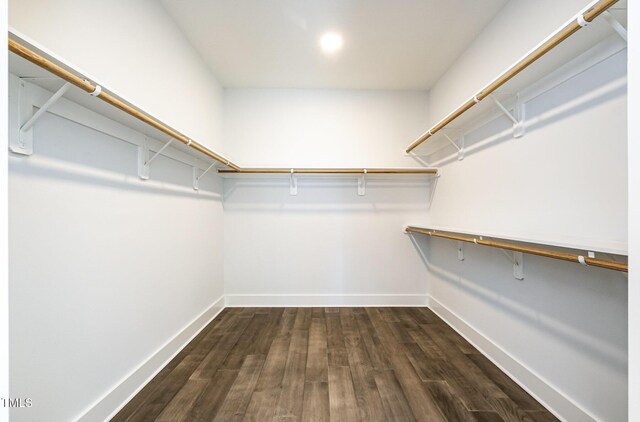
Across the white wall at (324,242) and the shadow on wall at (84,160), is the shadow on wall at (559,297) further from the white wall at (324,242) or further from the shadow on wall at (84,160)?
the shadow on wall at (84,160)

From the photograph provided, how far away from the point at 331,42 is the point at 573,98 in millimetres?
1638

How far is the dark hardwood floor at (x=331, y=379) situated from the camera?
1.39 metres

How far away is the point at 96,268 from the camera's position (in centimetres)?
127

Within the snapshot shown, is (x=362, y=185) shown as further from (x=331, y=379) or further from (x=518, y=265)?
(x=331, y=379)

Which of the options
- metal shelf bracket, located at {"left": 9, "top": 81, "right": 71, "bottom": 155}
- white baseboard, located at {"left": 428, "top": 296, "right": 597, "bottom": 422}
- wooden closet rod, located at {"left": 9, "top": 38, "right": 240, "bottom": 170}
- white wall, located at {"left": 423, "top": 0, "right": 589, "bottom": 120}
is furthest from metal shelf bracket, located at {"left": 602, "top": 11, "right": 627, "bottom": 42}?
metal shelf bracket, located at {"left": 9, "top": 81, "right": 71, "bottom": 155}

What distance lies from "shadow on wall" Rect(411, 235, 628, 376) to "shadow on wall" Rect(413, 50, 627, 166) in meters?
0.75

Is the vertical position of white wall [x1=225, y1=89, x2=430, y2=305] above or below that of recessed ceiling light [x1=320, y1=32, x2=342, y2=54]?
below

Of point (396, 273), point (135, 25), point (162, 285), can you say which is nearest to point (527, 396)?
point (396, 273)

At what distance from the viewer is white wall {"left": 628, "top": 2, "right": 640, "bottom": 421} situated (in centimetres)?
53

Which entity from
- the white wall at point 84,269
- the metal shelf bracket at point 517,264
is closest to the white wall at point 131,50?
the white wall at point 84,269


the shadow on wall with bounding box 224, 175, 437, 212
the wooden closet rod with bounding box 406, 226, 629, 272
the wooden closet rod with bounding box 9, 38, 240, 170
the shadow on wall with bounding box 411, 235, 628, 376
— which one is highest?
the wooden closet rod with bounding box 9, 38, 240, 170
